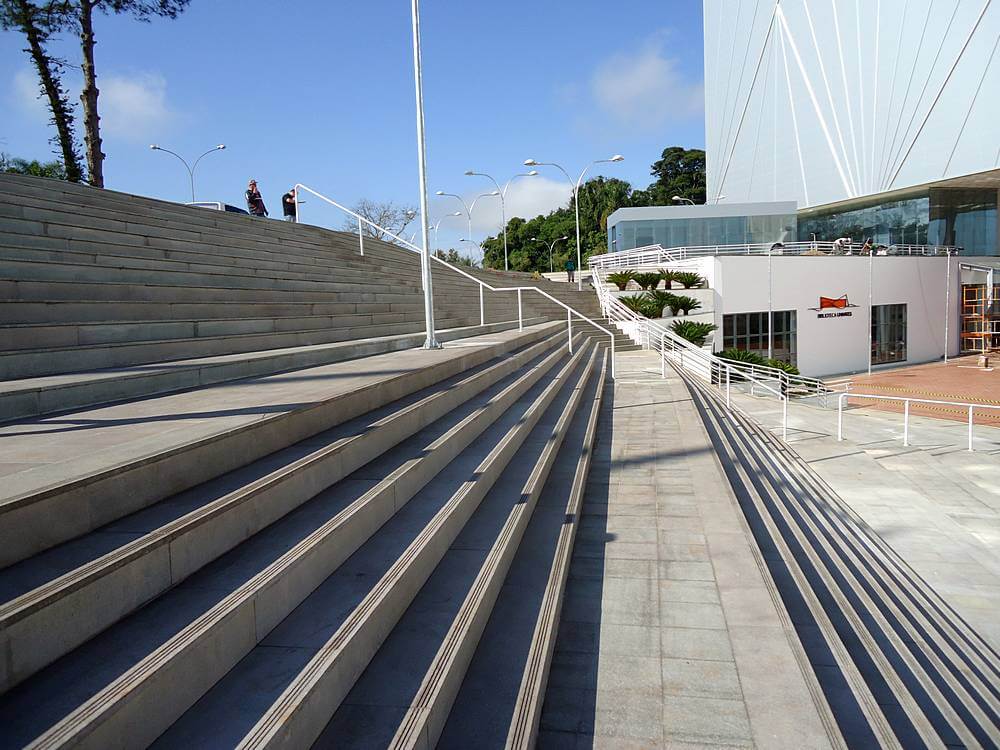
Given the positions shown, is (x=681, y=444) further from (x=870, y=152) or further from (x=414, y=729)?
(x=870, y=152)

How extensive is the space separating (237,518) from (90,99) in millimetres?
18718

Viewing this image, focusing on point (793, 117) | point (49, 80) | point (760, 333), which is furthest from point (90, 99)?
point (793, 117)

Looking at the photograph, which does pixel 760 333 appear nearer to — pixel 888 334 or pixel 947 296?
pixel 888 334

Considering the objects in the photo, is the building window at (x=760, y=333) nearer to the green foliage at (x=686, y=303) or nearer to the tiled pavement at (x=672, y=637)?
the green foliage at (x=686, y=303)

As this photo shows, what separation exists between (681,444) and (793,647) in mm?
4995

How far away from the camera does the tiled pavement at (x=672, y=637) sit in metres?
3.02

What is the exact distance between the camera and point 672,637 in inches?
150

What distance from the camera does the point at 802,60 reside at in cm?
4338

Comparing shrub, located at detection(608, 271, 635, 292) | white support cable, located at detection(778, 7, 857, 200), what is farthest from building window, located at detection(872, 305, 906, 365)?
shrub, located at detection(608, 271, 635, 292)

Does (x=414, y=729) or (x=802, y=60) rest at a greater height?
(x=802, y=60)

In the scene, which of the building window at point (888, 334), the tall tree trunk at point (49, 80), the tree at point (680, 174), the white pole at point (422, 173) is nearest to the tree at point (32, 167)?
the tall tree trunk at point (49, 80)

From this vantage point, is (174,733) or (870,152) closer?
(174,733)

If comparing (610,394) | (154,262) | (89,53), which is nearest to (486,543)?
(154,262)

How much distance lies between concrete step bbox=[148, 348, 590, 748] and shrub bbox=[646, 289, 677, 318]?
2176cm
